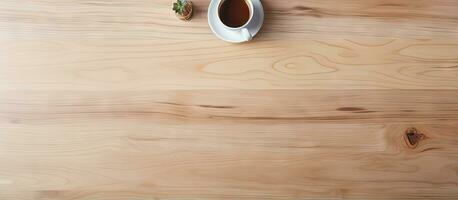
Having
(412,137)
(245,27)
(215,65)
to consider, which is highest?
(412,137)

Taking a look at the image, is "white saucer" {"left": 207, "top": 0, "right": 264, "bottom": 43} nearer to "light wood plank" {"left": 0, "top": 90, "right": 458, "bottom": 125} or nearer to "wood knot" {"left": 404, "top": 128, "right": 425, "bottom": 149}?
"light wood plank" {"left": 0, "top": 90, "right": 458, "bottom": 125}

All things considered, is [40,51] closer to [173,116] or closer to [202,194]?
[173,116]

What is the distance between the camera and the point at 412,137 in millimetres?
968

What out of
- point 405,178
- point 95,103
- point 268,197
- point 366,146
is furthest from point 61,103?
point 405,178

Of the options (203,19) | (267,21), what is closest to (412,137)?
(267,21)

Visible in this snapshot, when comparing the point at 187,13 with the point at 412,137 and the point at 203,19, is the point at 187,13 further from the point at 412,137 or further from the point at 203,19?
the point at 412,137

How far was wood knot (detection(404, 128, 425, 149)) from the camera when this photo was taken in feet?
3.17

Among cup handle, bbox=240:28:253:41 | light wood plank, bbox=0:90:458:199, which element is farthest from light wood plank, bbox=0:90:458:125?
cup handle, bbox=240:28:253:41

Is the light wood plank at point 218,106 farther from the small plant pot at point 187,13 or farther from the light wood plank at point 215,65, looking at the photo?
the small plant pot at point 187,13

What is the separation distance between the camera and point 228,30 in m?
0.95

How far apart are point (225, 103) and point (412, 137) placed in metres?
0.46

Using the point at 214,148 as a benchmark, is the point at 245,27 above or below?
above

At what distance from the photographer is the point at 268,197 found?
3.14 ft

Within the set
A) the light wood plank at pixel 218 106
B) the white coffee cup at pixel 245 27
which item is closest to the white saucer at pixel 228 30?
the white coffee cup at pixel 245 27
